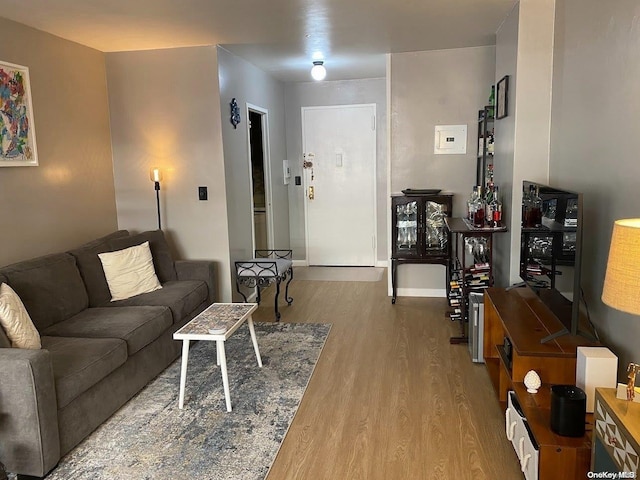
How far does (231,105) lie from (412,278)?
2.42 metres

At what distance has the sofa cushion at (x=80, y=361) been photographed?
2420mm

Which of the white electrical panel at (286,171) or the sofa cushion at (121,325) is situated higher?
the white electrical panel at (286,171)

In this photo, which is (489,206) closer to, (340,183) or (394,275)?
(394,275)

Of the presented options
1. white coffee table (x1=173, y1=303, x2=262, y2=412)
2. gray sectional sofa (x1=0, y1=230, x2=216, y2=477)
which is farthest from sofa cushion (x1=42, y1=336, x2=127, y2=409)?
white coffee table (x1=173, y1=303, x2=262, y2=412)

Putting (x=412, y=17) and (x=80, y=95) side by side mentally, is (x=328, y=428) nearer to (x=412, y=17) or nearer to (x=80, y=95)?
(x=412, y=17)

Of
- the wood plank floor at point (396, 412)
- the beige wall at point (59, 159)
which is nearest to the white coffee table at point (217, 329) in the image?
the wood plank floor at point (396, 412)

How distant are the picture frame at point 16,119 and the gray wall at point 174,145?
3.30 ft

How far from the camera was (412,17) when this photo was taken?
11.7 feet

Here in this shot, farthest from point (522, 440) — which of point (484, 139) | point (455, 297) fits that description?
point (484, 139)

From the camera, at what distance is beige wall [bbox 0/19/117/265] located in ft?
11.1

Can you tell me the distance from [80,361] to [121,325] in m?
0.50

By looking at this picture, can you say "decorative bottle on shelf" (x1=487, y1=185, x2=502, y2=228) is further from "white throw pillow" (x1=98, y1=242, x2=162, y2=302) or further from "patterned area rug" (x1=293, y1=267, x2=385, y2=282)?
"white throw pillow" (x1=98, y1=242, x2=162, y2=302)

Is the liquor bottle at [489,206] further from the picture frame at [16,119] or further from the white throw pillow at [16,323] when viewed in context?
the picture frame at [16,119]

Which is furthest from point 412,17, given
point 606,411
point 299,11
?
point 606,411
